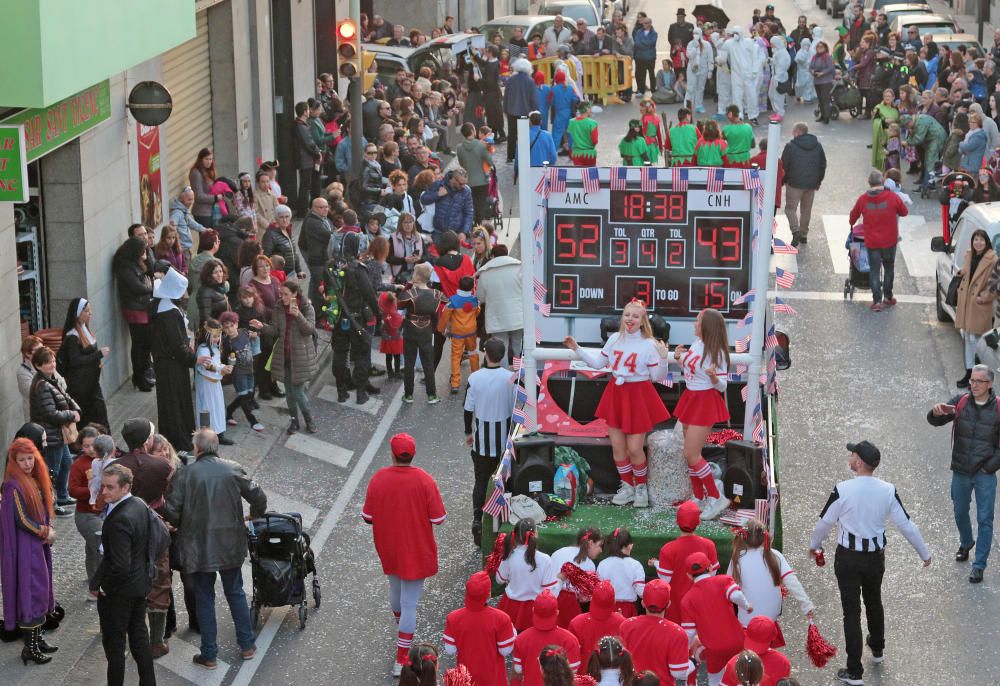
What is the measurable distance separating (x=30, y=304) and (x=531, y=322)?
6093 mm

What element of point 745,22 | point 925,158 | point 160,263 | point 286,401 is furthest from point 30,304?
point 745,22

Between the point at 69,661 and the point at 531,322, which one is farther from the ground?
the point at 531,322

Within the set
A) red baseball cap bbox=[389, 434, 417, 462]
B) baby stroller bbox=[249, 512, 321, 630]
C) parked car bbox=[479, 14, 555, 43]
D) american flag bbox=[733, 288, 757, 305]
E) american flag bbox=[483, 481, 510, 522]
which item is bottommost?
baby stroller bbox=[249, 512, 321, 630]

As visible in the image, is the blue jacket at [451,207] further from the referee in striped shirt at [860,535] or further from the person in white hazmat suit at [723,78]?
the person in white hazmat suit at [723,78]

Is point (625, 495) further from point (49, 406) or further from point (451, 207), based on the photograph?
point (451, 207)

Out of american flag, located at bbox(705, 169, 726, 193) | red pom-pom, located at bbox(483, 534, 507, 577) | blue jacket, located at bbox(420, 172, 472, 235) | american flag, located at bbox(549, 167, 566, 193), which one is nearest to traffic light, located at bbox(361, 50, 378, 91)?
blue jacket, located at bbox(420, 172, 472, 235)

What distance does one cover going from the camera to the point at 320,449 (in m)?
17.2

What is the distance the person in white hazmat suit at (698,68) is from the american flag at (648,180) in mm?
22281

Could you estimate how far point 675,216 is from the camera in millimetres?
14586

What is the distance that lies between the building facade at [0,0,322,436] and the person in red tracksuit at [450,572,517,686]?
5.78 meters

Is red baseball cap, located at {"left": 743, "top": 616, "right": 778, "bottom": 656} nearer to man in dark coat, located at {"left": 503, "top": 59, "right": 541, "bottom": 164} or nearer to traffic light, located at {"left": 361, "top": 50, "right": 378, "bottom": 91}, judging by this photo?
traffic light, located at {"left": 361, "top": 50, "right": 378, "bottom": 91}

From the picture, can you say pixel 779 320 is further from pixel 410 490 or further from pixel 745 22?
pixel 745 22

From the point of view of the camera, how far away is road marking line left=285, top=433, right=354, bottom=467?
1698 centimetres

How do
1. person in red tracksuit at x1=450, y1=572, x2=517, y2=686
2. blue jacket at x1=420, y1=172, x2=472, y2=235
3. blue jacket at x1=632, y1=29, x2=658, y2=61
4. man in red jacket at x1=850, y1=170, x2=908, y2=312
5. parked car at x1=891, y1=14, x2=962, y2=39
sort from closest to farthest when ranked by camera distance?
1. person in red tracksuit at x1=450, y1=572, x2=517, y2=686
2. man in red jacket at x1=850, y1=170, x2=908, y2=312
3. blue jacket at x1=420, y1=172, x2=472, y2=235
4. blue jacket at x1=632, y1=29, x2=658, y2=61
5. parked car at x1=891, y1=14, x2=962, y2=39
